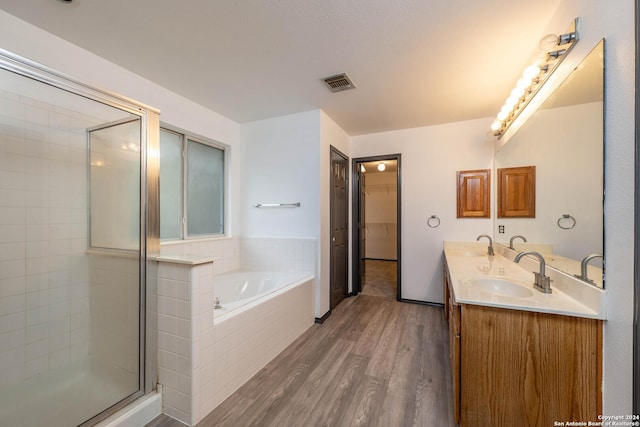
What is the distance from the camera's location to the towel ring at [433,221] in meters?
3.27

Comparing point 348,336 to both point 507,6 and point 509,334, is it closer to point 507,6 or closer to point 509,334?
point 509,334

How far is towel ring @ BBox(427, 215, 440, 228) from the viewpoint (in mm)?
3268

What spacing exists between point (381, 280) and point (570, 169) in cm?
361

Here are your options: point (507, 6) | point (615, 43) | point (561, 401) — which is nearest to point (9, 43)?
point (507, 6)

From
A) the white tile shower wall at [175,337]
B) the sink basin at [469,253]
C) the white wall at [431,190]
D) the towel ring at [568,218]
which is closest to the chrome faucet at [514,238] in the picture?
the sink basin at [469,253]

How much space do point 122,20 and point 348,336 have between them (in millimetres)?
3036

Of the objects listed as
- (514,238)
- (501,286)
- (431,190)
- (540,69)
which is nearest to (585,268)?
(501,286)

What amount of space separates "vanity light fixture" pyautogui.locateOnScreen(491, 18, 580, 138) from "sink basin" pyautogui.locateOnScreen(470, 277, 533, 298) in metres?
1.36

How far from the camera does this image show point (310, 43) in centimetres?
170

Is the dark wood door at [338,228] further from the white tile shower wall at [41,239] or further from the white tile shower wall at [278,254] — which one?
the white tile shower wall at [41,239]

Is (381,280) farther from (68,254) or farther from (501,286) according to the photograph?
(68,254)

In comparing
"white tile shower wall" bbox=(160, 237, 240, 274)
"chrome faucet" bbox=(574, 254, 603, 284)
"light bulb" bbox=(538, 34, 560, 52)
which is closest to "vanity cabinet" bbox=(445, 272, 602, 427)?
"chrome faucet" bbox=(574, 254, 603, 284)

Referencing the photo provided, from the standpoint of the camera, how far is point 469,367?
1280 mm

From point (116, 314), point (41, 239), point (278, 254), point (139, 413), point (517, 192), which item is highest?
point (517, 192)
